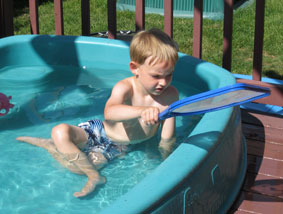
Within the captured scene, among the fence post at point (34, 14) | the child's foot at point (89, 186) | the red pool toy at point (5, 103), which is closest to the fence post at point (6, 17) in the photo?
the fence post at point (34, 14)

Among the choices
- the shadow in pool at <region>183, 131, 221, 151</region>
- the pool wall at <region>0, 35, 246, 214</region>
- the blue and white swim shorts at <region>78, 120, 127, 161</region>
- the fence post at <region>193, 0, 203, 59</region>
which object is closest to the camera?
the pool wall at <region>0, 35, 246, 214</region>

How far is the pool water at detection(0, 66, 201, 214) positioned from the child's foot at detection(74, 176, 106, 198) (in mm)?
22

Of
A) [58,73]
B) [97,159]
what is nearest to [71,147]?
[97,159]

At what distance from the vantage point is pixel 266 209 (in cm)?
211

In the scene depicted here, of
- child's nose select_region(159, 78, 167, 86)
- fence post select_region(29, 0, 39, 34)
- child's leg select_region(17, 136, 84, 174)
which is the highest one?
fence post select_region(29, 0, 39, 34)

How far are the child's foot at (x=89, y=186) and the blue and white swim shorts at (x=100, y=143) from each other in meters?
0.20

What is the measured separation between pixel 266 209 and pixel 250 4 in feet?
14.9

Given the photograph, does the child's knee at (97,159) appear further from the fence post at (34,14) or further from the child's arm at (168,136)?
the fence post at (34,14)

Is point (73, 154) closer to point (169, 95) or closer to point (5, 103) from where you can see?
point (169, 95)

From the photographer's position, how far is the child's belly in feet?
8.31

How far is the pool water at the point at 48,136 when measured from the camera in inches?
84.7

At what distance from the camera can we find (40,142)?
262 centimetres

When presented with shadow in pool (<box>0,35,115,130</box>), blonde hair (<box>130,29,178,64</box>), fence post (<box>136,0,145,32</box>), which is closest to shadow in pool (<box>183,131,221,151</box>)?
blonde hair (<box>130,29,178,64</box>)

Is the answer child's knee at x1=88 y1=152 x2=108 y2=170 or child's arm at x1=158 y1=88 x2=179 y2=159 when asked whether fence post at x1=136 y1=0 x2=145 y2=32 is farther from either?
child's knee at x1=88 y1=152 x2=108 y2=170
